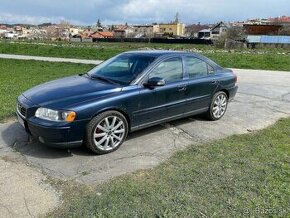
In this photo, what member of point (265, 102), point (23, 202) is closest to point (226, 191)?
point (23, 202)

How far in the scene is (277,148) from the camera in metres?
4.77

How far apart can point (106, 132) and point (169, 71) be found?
159 cm

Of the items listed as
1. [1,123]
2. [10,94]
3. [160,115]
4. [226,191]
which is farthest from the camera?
[10,94]

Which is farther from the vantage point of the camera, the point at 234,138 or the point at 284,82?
the point at 284,82

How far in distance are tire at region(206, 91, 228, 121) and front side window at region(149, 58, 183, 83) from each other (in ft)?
3.58

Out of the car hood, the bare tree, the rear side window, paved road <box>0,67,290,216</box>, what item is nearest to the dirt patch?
paved road <box>0,67,290,216</box>

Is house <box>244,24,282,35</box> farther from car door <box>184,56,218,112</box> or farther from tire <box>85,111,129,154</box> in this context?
tire <box>85,111,129,154</box>

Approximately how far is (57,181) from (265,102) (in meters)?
6.13

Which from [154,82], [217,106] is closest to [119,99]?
[154,82]

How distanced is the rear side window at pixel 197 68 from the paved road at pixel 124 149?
0.96 metres

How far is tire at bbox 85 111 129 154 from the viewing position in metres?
4.29

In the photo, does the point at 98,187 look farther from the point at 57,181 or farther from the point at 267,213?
the point at 267,213

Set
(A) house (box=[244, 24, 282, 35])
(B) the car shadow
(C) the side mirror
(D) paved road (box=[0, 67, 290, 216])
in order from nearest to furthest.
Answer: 1. (D) paved road (box=[0, 67, 290, 216])
2. (B) the car shadow
3. (C) the side mirror
4. (A) house (box=[244, 24, 282, 35])

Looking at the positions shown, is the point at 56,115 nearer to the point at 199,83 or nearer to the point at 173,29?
the point at 199,83
